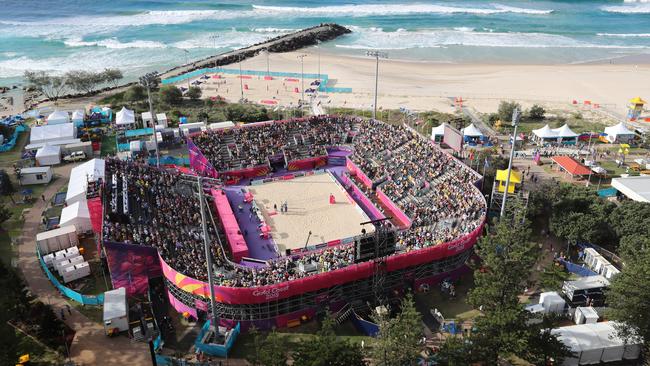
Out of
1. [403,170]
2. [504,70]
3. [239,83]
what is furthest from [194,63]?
[403,170]

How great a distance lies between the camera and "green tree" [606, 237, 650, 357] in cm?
2009

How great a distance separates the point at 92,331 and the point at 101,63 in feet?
231

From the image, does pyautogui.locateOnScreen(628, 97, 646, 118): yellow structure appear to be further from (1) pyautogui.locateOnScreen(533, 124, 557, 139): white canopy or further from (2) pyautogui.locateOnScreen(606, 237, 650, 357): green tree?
(2) pyautogui.locateOnScreen(606, 237, 650, 357): green tree

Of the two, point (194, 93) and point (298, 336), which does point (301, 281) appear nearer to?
point (298, 336)

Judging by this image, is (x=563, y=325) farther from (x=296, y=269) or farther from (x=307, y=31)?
(x=307, y=31)

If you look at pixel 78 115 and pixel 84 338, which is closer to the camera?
pixel 84 338

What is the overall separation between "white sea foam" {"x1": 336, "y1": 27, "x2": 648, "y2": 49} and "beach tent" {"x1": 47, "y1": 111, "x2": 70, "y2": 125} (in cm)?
5329

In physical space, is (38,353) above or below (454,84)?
below

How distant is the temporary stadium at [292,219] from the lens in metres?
24.1

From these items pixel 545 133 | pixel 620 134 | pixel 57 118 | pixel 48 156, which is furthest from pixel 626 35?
pixel 48 156

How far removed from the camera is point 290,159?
41.8m

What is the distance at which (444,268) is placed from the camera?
89.4ft

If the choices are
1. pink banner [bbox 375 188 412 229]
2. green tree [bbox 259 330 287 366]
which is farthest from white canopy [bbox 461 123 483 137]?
green tree [bbox 259 330 287 366]

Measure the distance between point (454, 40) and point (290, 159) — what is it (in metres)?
63.9
